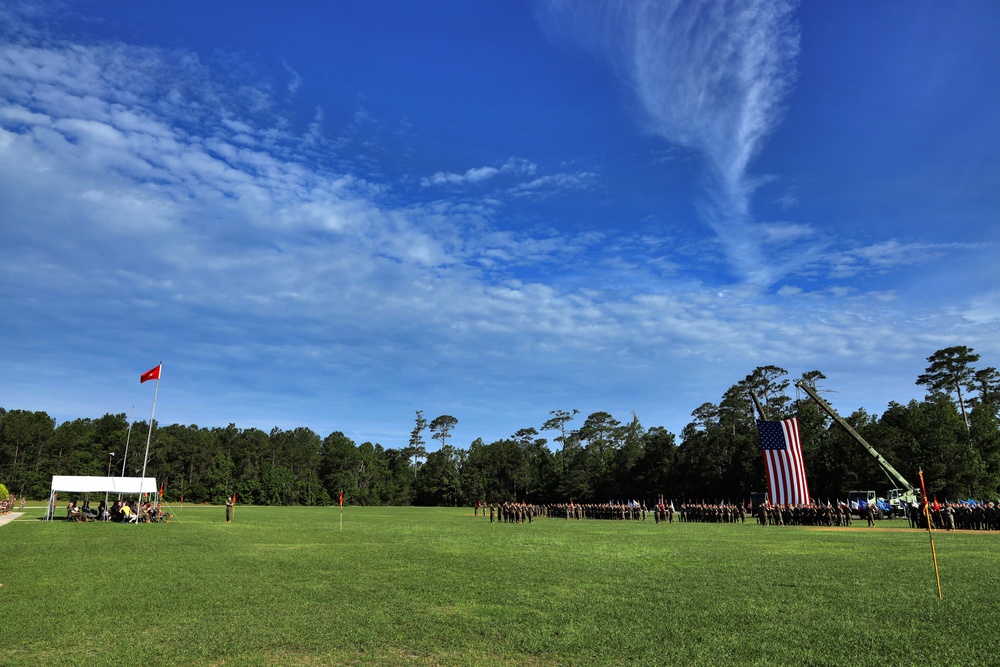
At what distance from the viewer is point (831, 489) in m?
66.5

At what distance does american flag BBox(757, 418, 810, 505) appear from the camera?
35312 millimetres

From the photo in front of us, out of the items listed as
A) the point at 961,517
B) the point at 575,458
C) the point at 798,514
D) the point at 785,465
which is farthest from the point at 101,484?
the point at 575,458

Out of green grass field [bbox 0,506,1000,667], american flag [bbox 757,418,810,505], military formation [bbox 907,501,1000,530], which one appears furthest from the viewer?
american flag [bbox 757,418,810,505]

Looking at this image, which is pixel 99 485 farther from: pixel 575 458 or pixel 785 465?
pixel 575 458

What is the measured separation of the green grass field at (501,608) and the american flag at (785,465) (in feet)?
56.6

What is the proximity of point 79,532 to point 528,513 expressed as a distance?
1135 inches

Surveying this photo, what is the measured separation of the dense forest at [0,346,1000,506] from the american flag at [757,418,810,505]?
28.2 metres

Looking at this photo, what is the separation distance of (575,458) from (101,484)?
88659 millimetres

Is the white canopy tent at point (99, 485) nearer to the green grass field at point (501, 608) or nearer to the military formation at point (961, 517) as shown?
the green grass field at point (501, 608)

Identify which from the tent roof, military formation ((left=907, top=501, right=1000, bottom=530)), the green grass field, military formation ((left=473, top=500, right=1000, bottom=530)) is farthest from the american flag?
the tent roof

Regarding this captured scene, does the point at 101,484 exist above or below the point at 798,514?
above

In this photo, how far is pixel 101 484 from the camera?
35875mm

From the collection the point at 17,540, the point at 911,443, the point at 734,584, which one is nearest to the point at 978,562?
the point at 734,584

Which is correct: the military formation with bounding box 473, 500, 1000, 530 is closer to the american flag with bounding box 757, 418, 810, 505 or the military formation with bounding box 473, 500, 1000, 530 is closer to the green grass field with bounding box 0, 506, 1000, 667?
the american flag with bounding box 757, 418, 810, 505
